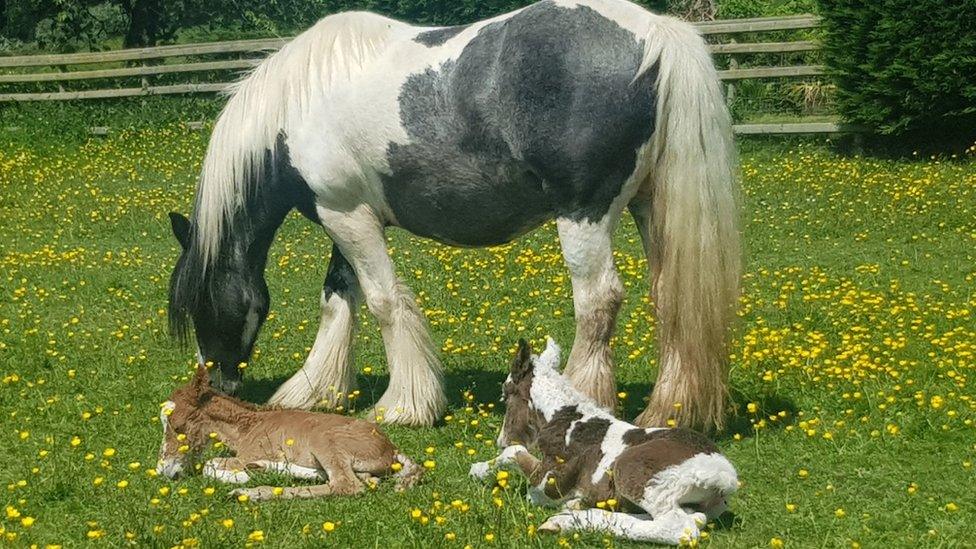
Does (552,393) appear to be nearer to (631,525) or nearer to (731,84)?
(631,525)

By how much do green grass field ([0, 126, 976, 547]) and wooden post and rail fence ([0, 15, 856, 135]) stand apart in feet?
10.1

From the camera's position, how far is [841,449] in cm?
651

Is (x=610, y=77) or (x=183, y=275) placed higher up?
(x=610, y=77)

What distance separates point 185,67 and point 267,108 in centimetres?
1474

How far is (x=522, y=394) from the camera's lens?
20.1 feet

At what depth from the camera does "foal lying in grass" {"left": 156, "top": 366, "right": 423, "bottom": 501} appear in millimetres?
5969

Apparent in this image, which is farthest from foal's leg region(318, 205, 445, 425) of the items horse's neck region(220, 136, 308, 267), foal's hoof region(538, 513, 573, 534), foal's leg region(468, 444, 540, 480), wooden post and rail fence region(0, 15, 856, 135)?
wooden post and rail fence region(0, 15, 856, 135)

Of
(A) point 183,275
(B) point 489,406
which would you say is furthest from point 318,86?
(B) point 489,406

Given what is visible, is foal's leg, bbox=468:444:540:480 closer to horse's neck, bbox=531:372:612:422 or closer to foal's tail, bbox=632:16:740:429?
horse's neck, bbox=531:372:612:422

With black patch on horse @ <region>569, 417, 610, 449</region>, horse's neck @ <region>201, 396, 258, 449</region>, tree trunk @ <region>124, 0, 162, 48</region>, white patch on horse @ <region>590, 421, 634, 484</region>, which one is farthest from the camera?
tree trunk @ <region>124, 0, 162, 48</region>

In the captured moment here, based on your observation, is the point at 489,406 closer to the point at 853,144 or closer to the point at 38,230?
the point at 38,230

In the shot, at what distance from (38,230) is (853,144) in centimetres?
1076

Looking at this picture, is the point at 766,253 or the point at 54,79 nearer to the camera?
the point at 766,253

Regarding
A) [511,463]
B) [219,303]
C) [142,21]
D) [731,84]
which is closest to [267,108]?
[219,303]
